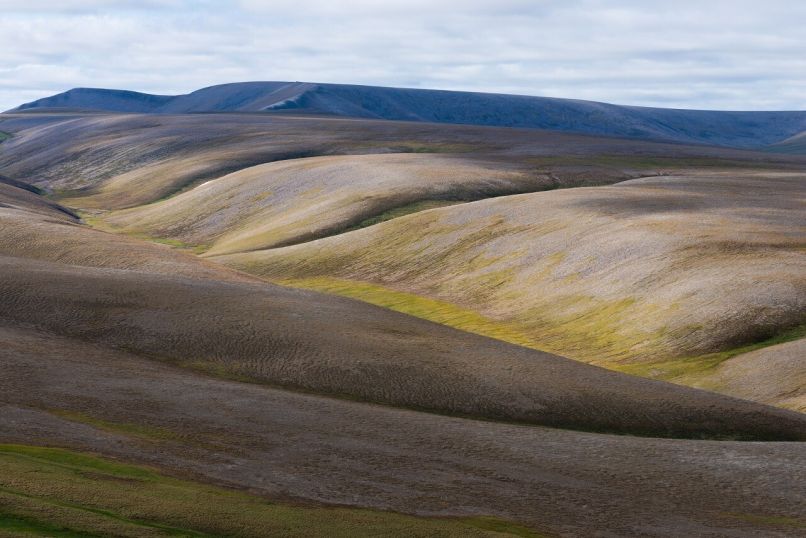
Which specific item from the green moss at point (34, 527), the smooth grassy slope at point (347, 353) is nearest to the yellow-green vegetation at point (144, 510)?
the green moss at point (34, 527)

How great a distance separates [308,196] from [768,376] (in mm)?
103133

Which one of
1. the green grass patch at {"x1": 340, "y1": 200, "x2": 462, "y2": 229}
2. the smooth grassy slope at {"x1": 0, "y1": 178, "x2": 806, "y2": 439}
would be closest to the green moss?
the smooth grassy slope at {"x1": 0, "y1": 178, "x2": 806, "y2": 439}

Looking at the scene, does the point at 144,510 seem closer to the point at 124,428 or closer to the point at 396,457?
the point at 124,428

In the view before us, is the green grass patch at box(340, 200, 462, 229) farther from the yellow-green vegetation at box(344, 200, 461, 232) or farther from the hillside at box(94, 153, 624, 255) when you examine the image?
the hillside at box(94, 153, 624, 255)

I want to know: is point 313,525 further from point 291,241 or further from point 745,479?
point 291,241

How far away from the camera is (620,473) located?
39.2m

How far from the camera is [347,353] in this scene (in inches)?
2147

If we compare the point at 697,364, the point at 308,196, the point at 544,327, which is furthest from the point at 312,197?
the point at 697,364

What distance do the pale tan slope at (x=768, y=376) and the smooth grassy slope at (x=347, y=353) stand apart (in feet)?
26.0

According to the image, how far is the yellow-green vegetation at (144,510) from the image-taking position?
94.1 feet

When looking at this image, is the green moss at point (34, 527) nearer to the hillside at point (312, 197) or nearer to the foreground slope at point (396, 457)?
the foreground slope at point (396, 457)

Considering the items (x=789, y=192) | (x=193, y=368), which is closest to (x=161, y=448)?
(x=193, y=368)

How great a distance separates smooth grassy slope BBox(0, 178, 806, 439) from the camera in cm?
4959

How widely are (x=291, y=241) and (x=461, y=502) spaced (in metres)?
97.2
